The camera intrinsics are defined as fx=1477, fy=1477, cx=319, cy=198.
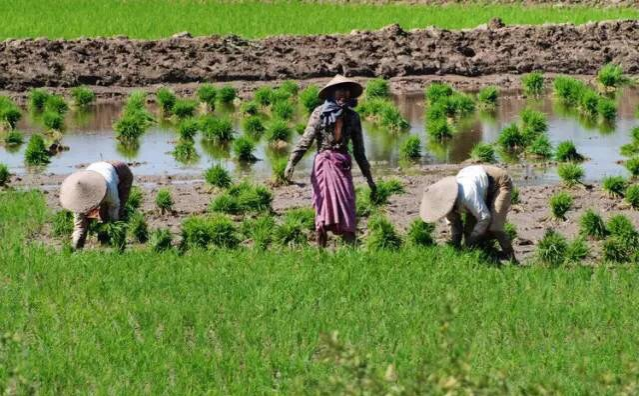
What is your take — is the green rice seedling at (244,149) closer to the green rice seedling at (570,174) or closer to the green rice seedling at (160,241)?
the green rice seedling at (570,174)

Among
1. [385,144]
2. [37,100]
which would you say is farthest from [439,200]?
[37,100]

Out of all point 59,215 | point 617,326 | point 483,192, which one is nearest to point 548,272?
point 483,192

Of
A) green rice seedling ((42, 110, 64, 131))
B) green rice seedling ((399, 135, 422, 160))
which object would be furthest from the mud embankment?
green rice seedling ((399, 135, 422, 160))

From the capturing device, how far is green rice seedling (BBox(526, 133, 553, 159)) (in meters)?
14.9

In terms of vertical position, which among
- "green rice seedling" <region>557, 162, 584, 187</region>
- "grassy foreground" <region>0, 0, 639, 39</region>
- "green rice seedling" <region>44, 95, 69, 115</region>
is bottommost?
"green rice seedling" <region>557, 162, 584, 187</region>

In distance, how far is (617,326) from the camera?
28.0 ft

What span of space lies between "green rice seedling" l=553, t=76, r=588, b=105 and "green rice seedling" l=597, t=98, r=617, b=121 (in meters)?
1.03

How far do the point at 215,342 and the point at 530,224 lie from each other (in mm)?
3981

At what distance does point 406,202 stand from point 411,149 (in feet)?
9.30

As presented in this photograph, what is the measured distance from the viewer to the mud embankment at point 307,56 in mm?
21203

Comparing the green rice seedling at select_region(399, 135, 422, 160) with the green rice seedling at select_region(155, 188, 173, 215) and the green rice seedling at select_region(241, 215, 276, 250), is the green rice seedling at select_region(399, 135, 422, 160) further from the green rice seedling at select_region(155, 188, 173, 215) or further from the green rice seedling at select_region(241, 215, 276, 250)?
the green rice seedling at select_region(241, 215, 276, 250)

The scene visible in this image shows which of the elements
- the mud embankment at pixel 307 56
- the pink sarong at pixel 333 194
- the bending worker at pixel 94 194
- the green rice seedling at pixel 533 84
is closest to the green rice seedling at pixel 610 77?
the green rice seedling at pixel 533 84

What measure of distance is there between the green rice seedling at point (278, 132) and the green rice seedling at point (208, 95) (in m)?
2.87

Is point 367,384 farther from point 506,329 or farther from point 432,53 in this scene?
point 432,53
